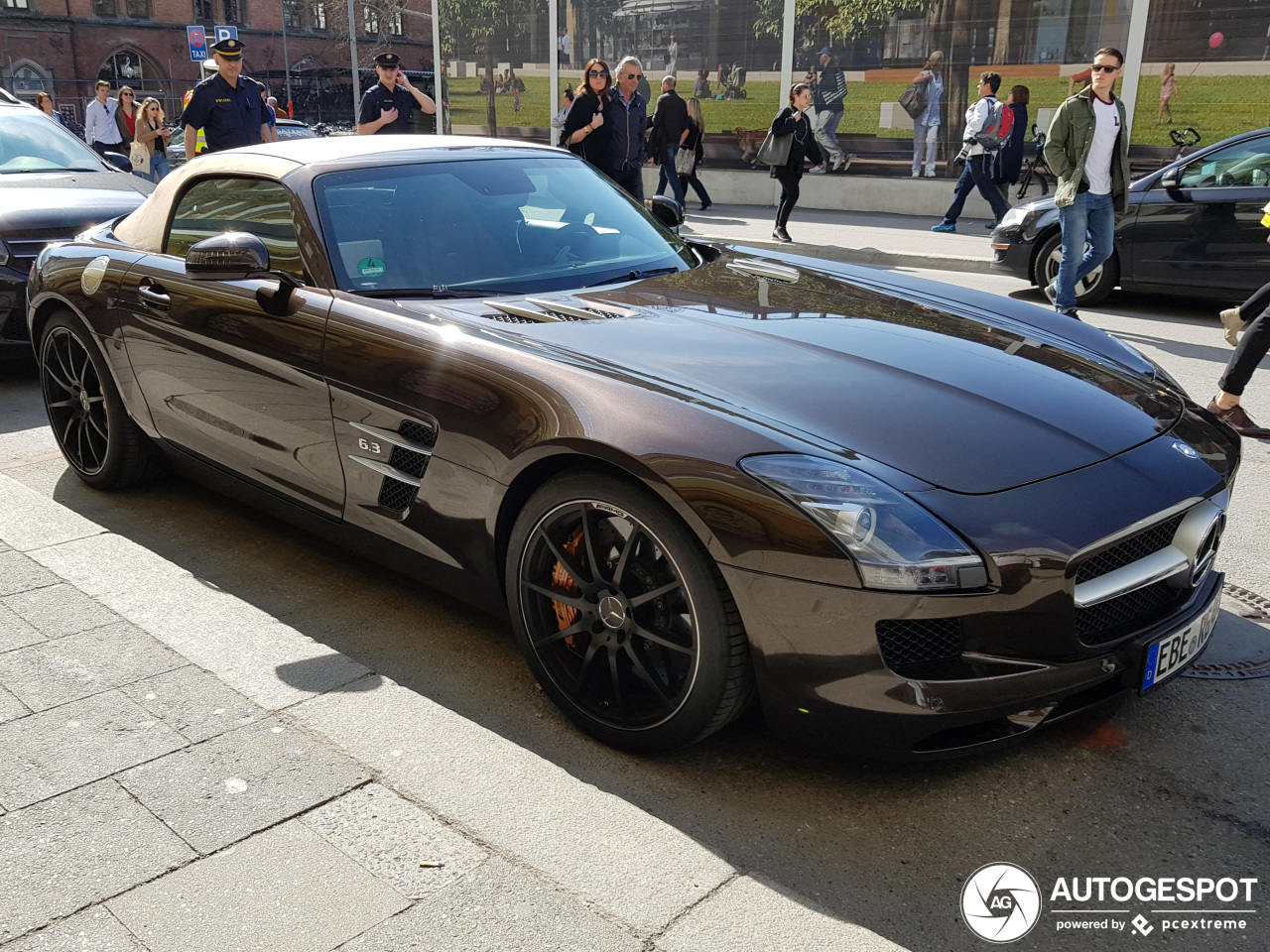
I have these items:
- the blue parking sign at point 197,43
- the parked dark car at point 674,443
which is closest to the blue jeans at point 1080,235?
the parked dark car at point 674,443

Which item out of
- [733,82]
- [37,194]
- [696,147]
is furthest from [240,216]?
[733,82]

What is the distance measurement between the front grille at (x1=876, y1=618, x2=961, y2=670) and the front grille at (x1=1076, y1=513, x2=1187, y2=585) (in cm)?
32

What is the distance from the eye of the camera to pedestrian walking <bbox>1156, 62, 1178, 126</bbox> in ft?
51.4

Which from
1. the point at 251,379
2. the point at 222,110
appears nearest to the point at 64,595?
the point at 251,379

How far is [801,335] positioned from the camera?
10.9 ft

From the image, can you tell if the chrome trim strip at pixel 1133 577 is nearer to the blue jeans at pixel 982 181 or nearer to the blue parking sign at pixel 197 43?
the blue jeans at pixel 982 181

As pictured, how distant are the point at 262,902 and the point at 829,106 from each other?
18184 millimetres

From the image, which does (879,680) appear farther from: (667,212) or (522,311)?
(667,212)

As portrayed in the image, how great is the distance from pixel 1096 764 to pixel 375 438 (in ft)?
6.96

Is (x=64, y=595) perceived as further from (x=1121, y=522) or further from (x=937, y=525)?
(x=1121, y=522)

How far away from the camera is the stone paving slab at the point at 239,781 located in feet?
8.64

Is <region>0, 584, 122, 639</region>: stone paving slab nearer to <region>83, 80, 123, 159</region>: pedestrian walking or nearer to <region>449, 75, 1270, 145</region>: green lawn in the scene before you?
<region>83, 80, 123, 159</region>: pedestrian walking

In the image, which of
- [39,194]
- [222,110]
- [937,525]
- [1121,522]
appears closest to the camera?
[937,525]

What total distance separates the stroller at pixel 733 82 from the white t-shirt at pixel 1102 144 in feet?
40.8
